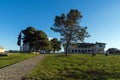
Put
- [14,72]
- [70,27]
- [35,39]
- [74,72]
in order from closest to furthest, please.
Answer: [14,72] < [74,72] < [70,27] < [35,39]

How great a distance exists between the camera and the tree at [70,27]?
49156mm

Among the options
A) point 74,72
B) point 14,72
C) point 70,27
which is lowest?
point 74,72

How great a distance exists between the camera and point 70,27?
49.1 metres

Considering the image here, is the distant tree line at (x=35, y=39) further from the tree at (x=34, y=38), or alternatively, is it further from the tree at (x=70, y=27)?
the tree at (x=70, y=27)

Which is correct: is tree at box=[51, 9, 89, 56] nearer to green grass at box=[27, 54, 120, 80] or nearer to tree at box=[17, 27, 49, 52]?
green grass at box=[27, 54, 120, 80]

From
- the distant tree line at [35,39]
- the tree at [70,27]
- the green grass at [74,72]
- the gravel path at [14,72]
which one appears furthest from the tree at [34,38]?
the gravel path at [14,72]

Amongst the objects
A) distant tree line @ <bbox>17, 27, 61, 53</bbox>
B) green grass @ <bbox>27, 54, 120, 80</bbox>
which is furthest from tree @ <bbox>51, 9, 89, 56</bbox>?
distant tree line @ <bbox>17, 27, 61, 53</bbox>

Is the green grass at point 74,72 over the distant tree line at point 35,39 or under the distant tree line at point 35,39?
under

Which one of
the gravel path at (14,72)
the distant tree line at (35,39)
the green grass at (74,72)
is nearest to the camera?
the gravel path at (14,72)

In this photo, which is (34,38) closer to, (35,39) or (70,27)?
(35,39)

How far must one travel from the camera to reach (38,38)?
3706 inches

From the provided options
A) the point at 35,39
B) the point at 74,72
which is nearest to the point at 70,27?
the point at 74,72

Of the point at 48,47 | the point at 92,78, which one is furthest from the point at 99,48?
the point at 92,78

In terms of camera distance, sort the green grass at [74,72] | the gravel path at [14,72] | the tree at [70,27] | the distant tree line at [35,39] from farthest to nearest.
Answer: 1. the distant tree line at [35,39]
2. the tree at [70,27]
3. the green grass at [74,72]
4. the gravel path at [14,72]
